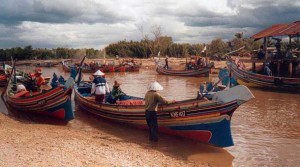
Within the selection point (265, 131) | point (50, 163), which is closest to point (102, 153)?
point (50, 163)

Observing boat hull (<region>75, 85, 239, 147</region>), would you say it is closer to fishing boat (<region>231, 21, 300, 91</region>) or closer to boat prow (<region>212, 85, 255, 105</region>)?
boat prow (<region>212, 85, 255, 105</region>)

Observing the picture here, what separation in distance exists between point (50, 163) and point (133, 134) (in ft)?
13.9

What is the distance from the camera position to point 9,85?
1681 cm

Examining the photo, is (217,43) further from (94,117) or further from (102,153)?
(102,153)

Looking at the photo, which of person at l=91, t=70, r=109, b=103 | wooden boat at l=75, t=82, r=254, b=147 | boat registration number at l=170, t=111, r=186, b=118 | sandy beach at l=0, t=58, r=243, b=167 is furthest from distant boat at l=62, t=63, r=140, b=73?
boat registration number at l=170, t=111, r=186, b=118

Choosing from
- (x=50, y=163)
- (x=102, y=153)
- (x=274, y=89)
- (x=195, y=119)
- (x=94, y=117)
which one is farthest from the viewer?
(x=274, y=89)

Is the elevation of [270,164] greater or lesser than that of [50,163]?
lesser

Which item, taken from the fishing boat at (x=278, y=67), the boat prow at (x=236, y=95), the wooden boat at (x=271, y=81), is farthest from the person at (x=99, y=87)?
the fishing boat at (x=278, y=67)

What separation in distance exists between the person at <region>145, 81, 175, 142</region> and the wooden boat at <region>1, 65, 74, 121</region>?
138 inches

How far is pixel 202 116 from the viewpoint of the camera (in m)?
9.31

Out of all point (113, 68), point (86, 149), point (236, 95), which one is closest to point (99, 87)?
point (86, 149)

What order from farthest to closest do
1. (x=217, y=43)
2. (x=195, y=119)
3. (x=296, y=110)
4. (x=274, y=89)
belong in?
(x=217, y=43) → (x=274, y=89) → (x=296, y=110) → (x=195, y=119)

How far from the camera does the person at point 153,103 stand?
9.75 m

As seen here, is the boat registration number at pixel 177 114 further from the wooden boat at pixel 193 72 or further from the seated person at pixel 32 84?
the wooden boat at pixel 193 72
